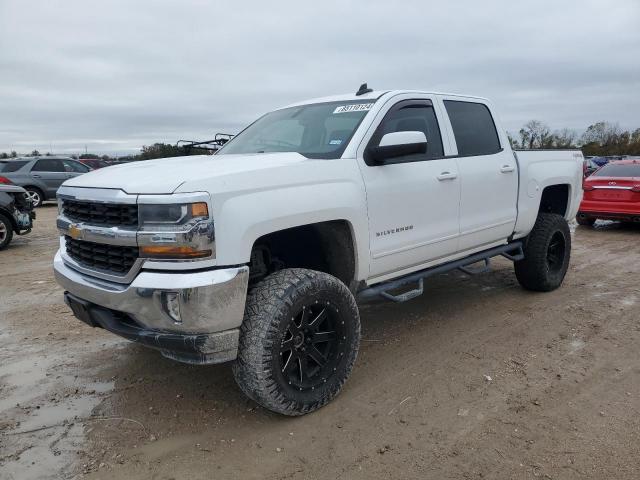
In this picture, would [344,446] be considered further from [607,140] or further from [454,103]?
[607,140]

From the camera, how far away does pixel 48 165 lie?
637 inches

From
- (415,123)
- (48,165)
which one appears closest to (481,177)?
(415,123)

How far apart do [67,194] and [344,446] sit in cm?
227

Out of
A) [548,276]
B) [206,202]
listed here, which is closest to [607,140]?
[548,276]

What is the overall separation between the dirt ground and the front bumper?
585 mm

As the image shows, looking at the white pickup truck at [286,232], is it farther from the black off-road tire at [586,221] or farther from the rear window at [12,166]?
the rear window at [12,166]

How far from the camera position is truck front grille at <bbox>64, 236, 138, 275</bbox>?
9.39 ft

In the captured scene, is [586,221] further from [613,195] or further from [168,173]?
[168,173]

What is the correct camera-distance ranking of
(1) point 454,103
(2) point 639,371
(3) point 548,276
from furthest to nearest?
(3) point 548,276 → (1) point 454,103 → (2) point 639,371

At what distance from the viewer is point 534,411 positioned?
3.17 metres

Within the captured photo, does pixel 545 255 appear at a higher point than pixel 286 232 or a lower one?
lower

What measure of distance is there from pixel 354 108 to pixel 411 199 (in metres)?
0.83

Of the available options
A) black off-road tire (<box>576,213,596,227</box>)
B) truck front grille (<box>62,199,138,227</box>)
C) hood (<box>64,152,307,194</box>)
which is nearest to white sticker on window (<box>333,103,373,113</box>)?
hood (<box>64,152,307,194</box>)

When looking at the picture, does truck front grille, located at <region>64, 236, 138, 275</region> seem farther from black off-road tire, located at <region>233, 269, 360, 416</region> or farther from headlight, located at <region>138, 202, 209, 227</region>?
black off-road tire, located at <region>233, 269, 360, 416</region>
